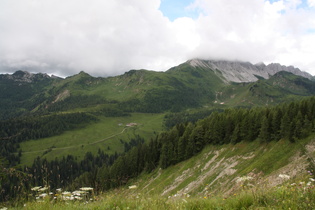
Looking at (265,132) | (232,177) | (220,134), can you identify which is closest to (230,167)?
(232,177)

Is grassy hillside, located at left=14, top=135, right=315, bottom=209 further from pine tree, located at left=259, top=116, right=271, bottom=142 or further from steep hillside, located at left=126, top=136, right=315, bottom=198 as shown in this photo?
pine tree, located at left=259, top=116, right=271, bottom=142

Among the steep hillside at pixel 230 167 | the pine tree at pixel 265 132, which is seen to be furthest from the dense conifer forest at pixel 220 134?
the steep hillside at pixel 230 167

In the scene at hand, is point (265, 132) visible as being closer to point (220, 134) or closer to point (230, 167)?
point (230, 167)

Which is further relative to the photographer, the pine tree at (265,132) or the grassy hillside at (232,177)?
the pine tree at (265,132)

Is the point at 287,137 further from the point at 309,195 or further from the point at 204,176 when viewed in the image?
the point at 309,195

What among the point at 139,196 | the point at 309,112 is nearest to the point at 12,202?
the point at 139,196

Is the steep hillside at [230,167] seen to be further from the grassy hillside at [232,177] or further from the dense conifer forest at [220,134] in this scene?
the dense conifer forest at [220,134]

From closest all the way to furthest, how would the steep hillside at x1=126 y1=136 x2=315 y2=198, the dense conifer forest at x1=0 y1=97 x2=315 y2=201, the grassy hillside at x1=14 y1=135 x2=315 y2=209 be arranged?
the grassy hillside at x1=14 y1=135 x2=315 y2=209, the steep hillside at x1=126 y1=136 x2=315 y2=198, the dense conifer forest at x1=0 y1=97 x2=315 y2=201

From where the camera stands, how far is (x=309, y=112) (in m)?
48.2

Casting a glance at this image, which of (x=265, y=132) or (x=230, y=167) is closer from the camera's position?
(x=230, y=167)

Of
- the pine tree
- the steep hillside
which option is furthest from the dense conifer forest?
the steep hillside

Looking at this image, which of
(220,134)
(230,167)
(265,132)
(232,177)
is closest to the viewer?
(232,177)

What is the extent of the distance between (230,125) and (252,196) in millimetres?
62727

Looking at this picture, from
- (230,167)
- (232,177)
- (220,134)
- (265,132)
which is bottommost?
(232,177)
